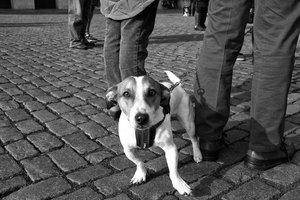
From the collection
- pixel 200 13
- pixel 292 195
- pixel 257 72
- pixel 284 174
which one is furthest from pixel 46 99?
pixel 200 13

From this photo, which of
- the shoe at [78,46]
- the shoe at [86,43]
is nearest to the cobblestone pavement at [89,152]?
the shoe at [78,46]

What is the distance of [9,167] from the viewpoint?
2.37 m

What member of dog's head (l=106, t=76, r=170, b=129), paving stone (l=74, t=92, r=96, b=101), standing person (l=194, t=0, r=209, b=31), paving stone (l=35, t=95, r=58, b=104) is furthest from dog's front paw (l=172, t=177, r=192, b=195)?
standing person (l=194, t=0, r=209, b=31)

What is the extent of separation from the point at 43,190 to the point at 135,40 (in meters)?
1.55

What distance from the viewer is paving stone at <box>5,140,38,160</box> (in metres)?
2.54

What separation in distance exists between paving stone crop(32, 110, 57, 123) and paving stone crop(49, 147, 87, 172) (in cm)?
71

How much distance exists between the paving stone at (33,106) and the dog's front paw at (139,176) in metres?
1.82

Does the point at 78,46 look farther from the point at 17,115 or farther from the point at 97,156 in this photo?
the point at 97,156

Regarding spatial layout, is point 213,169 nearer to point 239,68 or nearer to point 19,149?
point 19,149

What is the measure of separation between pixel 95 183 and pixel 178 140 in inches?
38.1

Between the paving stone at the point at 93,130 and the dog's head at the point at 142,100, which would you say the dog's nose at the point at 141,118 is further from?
the paving stone at the point at 93,130

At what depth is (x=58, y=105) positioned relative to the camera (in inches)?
144

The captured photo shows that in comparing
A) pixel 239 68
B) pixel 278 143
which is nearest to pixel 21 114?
pixel 278 143

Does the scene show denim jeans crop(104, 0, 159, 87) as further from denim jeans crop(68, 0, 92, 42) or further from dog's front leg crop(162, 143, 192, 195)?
denim jeans crop(68, 0, 92, 42)
